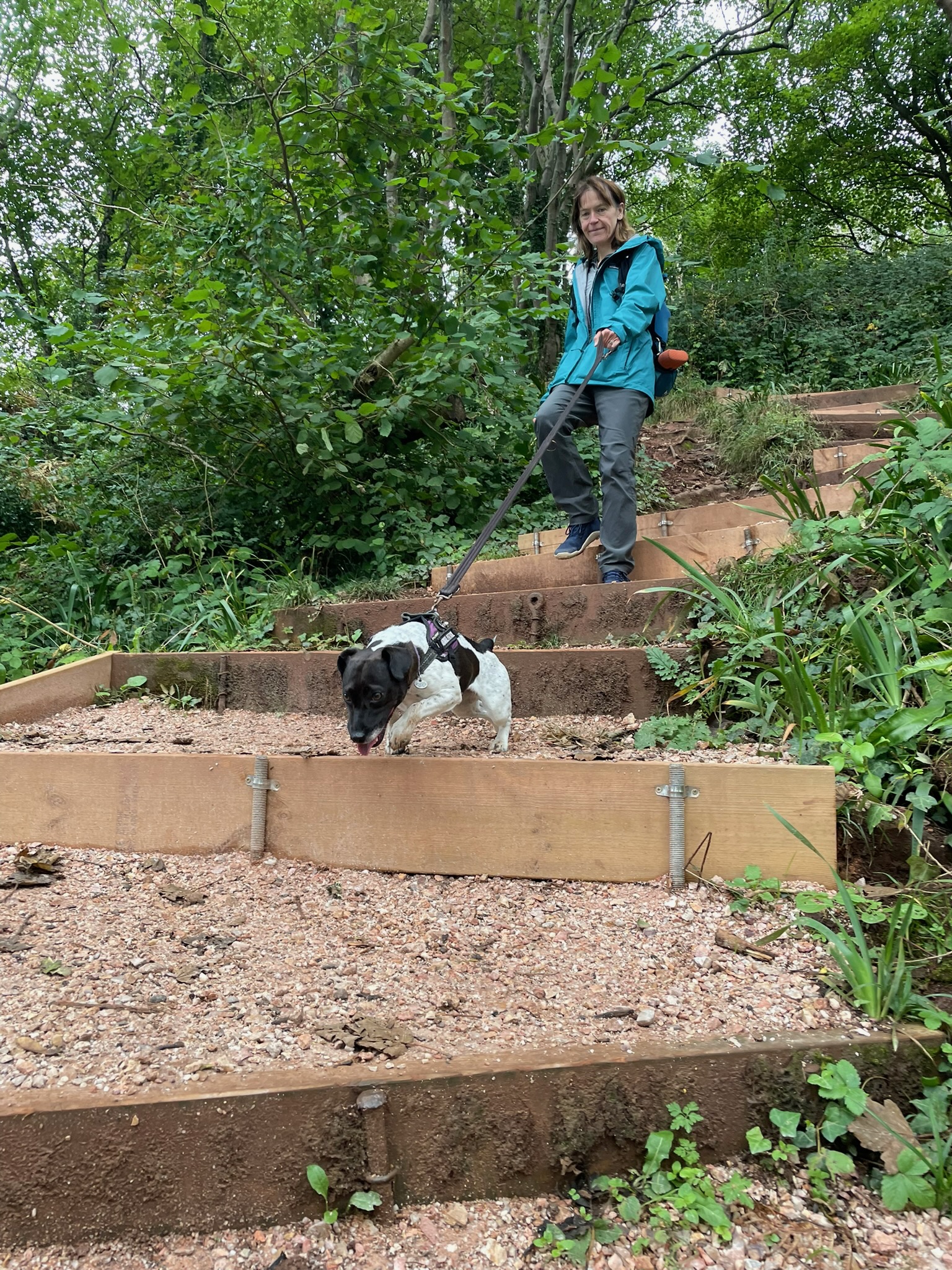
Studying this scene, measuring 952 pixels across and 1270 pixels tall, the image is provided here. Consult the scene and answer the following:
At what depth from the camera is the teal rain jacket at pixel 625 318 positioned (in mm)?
4074

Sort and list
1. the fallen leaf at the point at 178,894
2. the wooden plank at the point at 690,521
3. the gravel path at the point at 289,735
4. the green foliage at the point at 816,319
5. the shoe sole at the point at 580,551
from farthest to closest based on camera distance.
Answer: the green foliage at the point at 816,319
the wooden plank at the point at 690,521
the shoe sole at the point at 580,551
the gravel path at the point at 289,735
the fallen leaf at the point at 178,894

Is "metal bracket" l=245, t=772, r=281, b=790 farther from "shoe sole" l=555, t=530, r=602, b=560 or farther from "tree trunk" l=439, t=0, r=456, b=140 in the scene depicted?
"tree trunk" l=439, t=0, r=456, b=140

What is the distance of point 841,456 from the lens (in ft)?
17.6

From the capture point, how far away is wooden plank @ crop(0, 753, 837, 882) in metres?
2.27

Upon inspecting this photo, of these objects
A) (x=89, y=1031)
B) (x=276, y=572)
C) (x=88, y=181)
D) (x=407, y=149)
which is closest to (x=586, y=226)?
(x=407, y=149)

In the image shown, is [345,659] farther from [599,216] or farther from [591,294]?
[599,216]

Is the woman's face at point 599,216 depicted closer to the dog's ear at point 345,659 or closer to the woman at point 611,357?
the woman at point 611,357

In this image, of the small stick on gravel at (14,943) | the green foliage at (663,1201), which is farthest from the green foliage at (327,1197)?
the small stick on gravel at (14,943)

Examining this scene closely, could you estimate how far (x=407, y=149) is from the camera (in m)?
4.77

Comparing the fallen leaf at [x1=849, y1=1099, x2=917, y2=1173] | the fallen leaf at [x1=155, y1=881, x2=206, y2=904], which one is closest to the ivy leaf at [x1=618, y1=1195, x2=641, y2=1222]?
the fallen leaf at [x1=849, y1=1099, x2=917, y2=1173]

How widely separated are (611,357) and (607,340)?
0.17 m

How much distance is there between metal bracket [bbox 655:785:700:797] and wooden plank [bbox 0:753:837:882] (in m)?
0.02

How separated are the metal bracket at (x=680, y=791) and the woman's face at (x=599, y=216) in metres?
3.26

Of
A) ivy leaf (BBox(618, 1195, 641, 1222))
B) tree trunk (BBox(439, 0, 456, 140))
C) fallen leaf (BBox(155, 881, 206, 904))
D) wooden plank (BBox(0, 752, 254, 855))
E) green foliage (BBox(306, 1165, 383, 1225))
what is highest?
tree trunk (BBox(439, 0, 456, 140))
